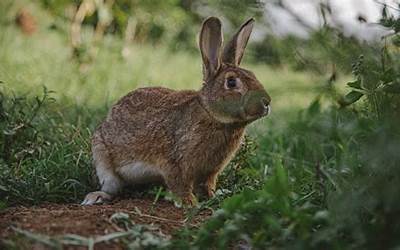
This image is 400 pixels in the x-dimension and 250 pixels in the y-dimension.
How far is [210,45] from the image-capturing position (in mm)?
4746

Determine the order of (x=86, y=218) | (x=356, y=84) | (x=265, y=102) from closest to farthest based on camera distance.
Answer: (x=356, y=84) → (x=86, y=218) → (x=265, y=102)

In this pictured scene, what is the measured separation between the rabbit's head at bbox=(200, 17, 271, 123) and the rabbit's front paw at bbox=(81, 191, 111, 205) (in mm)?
775

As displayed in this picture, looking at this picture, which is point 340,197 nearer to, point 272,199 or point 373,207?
point 373,207

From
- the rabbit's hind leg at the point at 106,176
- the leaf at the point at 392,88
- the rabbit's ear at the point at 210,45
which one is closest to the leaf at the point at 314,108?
the leaf at the point at 392,88

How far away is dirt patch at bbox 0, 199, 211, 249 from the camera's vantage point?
11.0ft

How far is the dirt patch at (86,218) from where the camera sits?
3340 mm

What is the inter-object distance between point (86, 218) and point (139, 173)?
119 cm

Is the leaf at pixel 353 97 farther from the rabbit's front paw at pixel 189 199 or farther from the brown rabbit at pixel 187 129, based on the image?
the rabbit's front paw at pixel 189 199

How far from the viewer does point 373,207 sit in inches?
112

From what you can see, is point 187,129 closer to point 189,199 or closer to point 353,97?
point 189,199

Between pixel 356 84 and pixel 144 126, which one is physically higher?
pixel 356 84

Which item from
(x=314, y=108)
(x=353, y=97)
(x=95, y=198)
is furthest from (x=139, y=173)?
(x=314, y=108)

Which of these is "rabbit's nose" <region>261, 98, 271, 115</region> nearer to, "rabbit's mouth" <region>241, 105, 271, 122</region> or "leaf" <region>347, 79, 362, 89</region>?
"rabbit's mouth" <region>241, 105, 271, 122</region>

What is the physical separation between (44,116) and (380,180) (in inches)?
133
